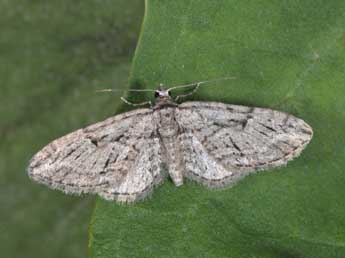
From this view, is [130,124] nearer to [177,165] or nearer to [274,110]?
[177,165]

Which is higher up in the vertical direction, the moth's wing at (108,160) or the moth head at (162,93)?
the moth head at (162,93)

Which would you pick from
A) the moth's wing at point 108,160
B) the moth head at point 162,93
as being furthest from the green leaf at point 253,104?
the moth's wing at point 108,160

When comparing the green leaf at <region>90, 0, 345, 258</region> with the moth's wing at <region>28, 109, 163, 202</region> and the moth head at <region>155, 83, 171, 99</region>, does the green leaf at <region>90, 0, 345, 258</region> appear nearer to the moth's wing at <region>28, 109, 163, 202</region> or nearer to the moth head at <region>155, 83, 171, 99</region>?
the moth head at <region>155, 83, 171, 99</region>

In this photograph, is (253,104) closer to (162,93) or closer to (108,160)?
(162,93)

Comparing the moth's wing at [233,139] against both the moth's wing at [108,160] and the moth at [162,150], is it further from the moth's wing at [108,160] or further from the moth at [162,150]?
the moth's wing at [108,160]

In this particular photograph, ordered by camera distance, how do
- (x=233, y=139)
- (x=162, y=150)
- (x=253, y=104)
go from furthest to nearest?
(x=162, y=150) < (x=233, y=139) < (x=253, y=104)

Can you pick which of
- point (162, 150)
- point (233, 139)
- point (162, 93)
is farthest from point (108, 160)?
point (233, 139)

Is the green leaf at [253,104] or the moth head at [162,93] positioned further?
the moth head at [162,93]
